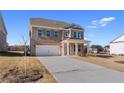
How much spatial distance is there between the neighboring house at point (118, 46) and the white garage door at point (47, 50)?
15427 mm

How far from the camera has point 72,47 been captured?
30.6 metres

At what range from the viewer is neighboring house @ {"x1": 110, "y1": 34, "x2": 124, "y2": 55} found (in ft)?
125

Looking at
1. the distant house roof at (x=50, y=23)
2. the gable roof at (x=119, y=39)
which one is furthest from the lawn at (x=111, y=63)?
the gable roof at (x=119, y=39)

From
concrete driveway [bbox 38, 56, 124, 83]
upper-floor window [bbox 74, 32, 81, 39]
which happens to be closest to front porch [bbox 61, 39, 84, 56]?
upper-floor window [bbox 74, 32, 81, 39]

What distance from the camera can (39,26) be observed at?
29.8 metres

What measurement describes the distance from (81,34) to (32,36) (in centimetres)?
922

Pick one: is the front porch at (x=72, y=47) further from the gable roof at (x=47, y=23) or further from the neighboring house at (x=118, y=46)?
the neighboring house at (x=118, y=46)

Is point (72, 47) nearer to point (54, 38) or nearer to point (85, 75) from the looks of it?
point (54, 38)
